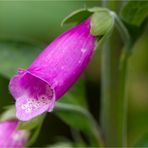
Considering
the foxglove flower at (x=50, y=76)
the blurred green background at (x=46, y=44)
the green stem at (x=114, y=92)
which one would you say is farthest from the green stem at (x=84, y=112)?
the blurred green background at (x=46, y=44)

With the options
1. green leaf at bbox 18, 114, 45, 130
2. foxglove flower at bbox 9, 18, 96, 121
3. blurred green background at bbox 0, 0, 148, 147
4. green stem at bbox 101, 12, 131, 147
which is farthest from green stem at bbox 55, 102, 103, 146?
blurred green background at bbox 0, 0, 148, 147

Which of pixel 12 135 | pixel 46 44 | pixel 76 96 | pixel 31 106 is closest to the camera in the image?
pixel 31 106

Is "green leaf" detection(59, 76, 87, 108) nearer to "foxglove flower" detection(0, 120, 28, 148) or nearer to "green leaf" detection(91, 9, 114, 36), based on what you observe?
"foxglove flower" detection(0, 120, 28, 148)

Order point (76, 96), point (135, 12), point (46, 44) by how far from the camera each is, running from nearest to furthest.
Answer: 1. point (135, 12)
2. point (76, 96)
3. point (46, 44)

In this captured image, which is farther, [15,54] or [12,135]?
[15,54]

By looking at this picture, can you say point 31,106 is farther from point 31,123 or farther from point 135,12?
point 135,12

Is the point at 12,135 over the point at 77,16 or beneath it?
beneath

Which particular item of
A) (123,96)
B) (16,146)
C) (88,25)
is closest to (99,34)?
(88,25)

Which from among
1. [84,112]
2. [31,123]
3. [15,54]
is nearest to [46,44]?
[15,54]
